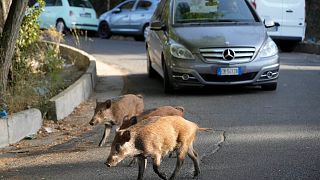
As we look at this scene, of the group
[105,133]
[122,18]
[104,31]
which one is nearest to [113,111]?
[105,133]

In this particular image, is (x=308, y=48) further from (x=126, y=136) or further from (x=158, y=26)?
(x=126, y=136)

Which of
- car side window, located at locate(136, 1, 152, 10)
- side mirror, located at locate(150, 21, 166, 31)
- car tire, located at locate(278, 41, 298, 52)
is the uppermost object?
side mirror, located at locate(150, 21, 166, 31)

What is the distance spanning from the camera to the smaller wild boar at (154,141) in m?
5.37

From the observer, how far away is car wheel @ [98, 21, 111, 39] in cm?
2808

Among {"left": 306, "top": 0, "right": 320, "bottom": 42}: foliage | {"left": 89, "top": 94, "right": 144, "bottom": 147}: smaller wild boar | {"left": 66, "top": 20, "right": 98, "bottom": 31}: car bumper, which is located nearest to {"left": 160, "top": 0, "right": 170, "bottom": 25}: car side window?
{"left": 89, "top": 94, "right": 144, "bottom": 147}: smaller wild boar

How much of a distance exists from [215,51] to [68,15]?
60.8 ft

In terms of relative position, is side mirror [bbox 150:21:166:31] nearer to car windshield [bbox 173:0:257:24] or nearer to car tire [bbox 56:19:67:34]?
car windshield [bbox 173:0:257:24]

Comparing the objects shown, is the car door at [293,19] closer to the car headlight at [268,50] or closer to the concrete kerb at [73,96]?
the concrete kerb at [73,96]

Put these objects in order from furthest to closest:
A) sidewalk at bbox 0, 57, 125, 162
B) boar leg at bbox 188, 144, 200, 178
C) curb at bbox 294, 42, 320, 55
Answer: curb at bbox 294, 42, 320, 55 → sidewalk at bbox 0, 57, 125, 162 → boar leg at bbox 188, 144, 200, 178

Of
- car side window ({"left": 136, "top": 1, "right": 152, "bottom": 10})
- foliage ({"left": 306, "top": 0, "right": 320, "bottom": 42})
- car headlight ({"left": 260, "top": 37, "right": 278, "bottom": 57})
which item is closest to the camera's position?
car headlight ({"left": 260, "top": 37, "right": 278, "bottom": 57})

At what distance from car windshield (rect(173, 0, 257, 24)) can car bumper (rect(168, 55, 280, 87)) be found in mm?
1195

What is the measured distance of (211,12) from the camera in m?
12.2

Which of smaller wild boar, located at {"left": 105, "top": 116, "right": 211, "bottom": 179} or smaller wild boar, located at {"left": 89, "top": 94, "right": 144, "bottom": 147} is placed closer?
smaller wild boar, located at {"left": 105, "top": 116, "right": 211, "bottom": 179}

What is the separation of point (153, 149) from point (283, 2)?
16.1m
